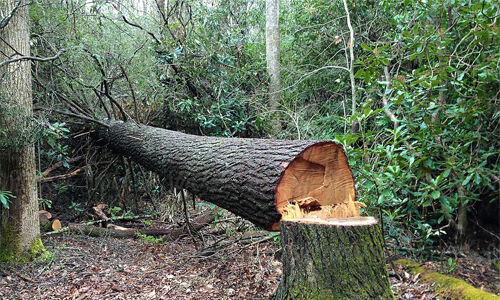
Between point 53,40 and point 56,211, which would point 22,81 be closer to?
point 53,40

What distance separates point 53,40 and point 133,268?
3417 millimetres

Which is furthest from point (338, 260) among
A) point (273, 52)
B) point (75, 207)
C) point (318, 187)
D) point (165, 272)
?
point (273, 52)

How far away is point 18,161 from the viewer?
3.73 m

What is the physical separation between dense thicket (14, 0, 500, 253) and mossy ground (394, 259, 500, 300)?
1.33ft

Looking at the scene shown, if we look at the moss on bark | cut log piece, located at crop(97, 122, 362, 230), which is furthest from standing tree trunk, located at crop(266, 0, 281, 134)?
the moss on bark

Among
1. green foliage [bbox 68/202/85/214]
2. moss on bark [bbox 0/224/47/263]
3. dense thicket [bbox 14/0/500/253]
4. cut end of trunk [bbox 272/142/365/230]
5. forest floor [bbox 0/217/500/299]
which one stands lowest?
forest floor [bbox 0/217/500/299]

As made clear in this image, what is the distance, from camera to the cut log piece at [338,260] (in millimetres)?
1878

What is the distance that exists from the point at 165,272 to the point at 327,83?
511cm

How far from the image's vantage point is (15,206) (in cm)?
375

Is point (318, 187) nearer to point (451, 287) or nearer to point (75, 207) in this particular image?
point (451, 287)

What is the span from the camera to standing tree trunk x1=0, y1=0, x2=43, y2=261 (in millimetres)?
3598

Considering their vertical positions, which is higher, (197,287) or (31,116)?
(31,116)

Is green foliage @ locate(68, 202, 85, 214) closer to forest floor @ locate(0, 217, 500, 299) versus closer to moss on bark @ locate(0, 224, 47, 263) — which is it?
forest floor @ locate(0, 217, 500, 299)

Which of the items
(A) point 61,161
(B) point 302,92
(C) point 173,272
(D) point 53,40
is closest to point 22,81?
(D) point 53,40
